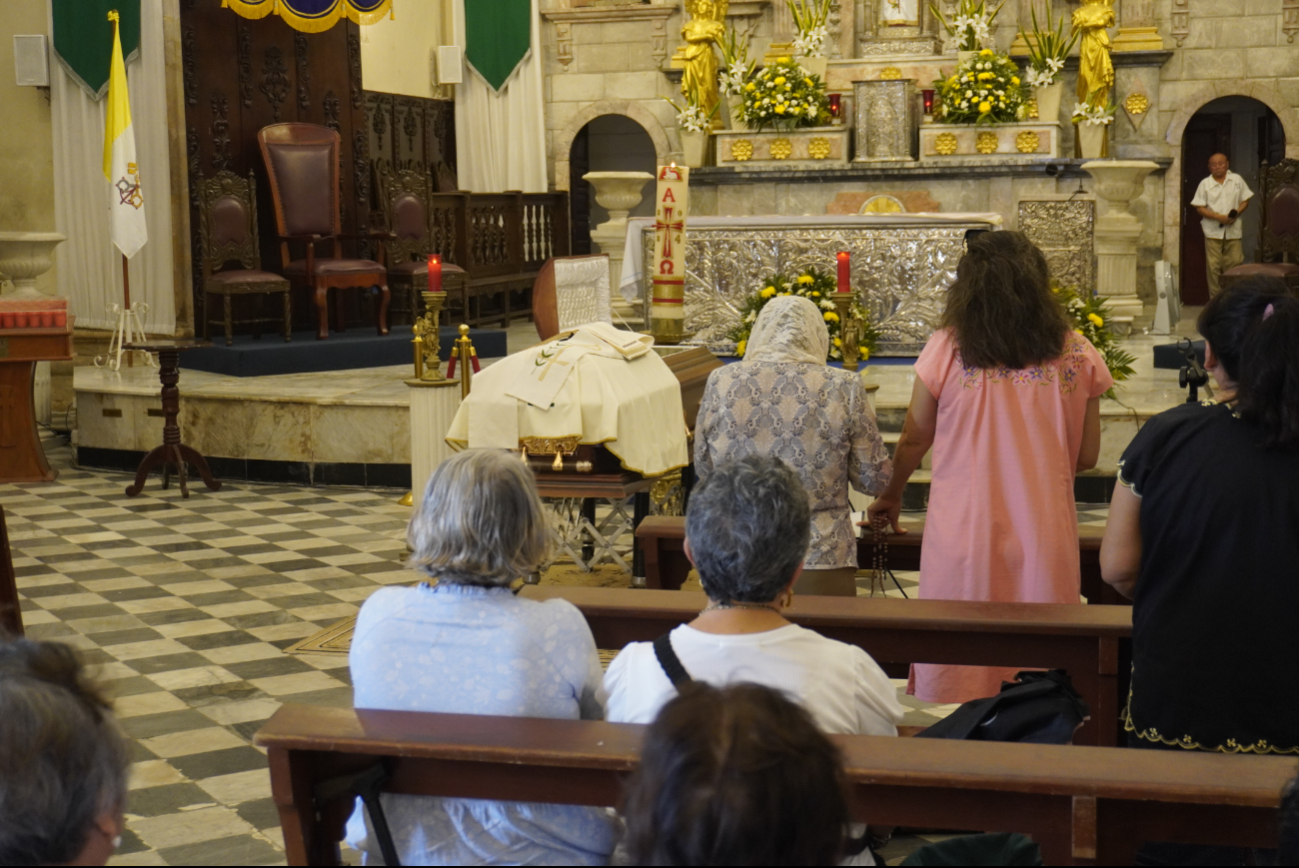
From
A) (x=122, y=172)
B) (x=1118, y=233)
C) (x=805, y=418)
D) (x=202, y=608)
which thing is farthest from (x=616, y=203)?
(x=805, y=418)

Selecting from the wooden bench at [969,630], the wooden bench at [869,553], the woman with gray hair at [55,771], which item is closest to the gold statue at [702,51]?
the wooden bench at [869,553]

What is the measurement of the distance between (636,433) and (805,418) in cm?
158

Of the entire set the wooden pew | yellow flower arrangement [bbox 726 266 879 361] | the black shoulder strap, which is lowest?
the wooden pew

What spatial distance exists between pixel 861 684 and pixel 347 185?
377 inches

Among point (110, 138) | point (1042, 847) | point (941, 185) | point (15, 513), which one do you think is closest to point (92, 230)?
point (110, 138)

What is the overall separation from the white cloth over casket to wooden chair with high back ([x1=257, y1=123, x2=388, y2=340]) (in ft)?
16.8

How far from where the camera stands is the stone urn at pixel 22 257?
8914 mm

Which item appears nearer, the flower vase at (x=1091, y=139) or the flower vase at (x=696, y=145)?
the flower vase at (x=1091, y=139)

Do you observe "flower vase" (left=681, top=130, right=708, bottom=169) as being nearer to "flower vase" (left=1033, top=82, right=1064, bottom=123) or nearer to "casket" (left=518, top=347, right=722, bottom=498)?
"flower vase" (left=1033, top=82, right=1064, bottom=123)

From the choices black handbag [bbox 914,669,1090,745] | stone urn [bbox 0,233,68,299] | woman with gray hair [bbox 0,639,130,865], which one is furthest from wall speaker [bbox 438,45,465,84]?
woman with gray hair [bbox 0,639,130,865]

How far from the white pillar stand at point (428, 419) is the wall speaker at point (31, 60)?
6115 mm

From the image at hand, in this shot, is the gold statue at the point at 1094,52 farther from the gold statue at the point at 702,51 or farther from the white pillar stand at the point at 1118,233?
the gold statue at the point at 702,51

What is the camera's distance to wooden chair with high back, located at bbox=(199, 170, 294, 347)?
956cm

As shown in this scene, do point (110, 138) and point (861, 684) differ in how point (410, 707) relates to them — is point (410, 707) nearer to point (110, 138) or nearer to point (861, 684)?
point (861, 684)
